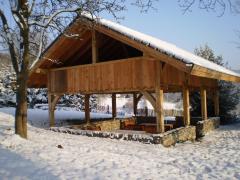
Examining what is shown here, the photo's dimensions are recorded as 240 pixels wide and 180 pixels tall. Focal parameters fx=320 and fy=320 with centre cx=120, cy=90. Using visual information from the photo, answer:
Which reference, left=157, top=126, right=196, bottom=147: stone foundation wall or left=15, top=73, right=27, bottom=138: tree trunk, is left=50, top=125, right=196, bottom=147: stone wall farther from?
left=15, top=73, right=27, bottom=138: tree trunk

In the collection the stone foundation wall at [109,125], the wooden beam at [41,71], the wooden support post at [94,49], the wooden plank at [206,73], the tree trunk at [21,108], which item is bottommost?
the stone foundation wall at [109,125]

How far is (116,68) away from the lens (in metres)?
15.1

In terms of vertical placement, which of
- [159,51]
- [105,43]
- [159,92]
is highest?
[105,43]

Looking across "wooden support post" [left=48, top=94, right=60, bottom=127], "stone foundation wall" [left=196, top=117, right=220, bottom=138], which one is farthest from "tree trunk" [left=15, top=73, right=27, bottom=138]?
"stone foundation wall" [left=196, top=117, right=220, bottom=138]

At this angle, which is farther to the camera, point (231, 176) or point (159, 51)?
point (159, 51)

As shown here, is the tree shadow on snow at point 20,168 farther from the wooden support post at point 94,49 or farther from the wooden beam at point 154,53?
the wooden support post at point 94,49

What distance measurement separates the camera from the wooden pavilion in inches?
537

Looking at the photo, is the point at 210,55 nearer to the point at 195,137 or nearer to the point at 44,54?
the point at 195,137

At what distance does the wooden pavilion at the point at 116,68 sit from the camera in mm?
13648

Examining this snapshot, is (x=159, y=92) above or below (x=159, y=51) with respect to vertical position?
below

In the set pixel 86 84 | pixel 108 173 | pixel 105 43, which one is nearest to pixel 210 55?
pixel 105 43

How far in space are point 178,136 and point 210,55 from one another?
48.9 feet

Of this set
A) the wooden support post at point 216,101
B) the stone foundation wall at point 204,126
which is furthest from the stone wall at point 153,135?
the wooden support post at point 216,101

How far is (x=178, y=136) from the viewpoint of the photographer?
46.7 feet
